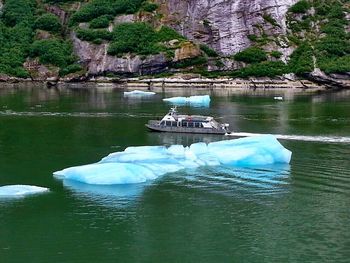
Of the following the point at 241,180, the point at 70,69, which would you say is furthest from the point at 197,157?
the point at 70,69

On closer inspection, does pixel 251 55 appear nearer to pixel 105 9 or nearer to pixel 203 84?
pixel 203 84

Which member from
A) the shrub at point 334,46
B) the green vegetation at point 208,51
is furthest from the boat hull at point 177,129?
the shrub at point 334,46

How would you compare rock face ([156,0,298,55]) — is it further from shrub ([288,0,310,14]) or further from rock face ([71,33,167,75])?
rock face ([71,33,167,75])

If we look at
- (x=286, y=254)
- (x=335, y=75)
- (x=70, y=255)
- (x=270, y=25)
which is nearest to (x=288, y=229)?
(x=286, y=254)

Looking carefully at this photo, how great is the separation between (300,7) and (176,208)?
373 ft

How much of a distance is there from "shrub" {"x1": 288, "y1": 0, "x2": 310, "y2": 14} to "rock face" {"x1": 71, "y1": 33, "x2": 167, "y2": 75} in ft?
99.1

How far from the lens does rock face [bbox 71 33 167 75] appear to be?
13275cm

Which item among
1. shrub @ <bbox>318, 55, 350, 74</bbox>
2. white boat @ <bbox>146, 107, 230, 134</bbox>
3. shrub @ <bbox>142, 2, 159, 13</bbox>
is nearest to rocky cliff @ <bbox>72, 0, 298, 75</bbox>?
shrub @ <bbox>142, 2, 159, 13</bbox>

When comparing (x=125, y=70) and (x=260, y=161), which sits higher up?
(x=125, y=70)

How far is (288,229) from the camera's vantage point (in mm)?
30750

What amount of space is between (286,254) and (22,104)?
210 feet

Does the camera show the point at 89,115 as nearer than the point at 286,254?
No

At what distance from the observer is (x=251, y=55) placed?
13338 cm

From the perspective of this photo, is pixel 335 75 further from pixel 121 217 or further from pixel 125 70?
pixel 121 217
